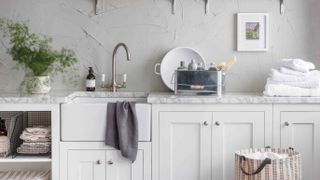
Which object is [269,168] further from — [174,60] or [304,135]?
→ [174,60]

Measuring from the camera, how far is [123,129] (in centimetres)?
313

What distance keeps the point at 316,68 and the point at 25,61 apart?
2.01m

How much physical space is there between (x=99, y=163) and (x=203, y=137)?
2.13 feet

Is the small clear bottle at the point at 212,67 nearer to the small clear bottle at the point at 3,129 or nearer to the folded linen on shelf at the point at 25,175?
the folded linen on shelf at the point at 25,175

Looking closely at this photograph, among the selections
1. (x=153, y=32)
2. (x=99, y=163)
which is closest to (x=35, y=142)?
(x=99, y=163)

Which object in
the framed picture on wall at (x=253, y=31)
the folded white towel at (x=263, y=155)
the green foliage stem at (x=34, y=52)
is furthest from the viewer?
the framed picture on wall at (x=253, y=31)

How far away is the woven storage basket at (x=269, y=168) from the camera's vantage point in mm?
2914

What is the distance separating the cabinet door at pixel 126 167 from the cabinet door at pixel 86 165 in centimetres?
4

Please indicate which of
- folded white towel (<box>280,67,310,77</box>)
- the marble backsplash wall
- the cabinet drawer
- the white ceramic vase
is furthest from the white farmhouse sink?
folded white towel (<box>280,67,310,77</box>)

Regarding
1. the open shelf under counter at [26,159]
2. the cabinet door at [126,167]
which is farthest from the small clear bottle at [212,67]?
the open shelf under counter at [26,159]

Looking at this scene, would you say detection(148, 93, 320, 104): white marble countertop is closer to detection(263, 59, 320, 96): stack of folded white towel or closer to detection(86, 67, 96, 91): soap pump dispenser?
detection(263, 59, 320, 96): stack of folded white towel

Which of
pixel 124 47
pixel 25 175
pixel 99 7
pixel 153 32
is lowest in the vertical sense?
pixel 25 175

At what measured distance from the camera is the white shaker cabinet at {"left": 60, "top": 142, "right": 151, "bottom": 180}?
Result: 318 centimetres

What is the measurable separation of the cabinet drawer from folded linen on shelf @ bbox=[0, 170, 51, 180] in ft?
1.08
